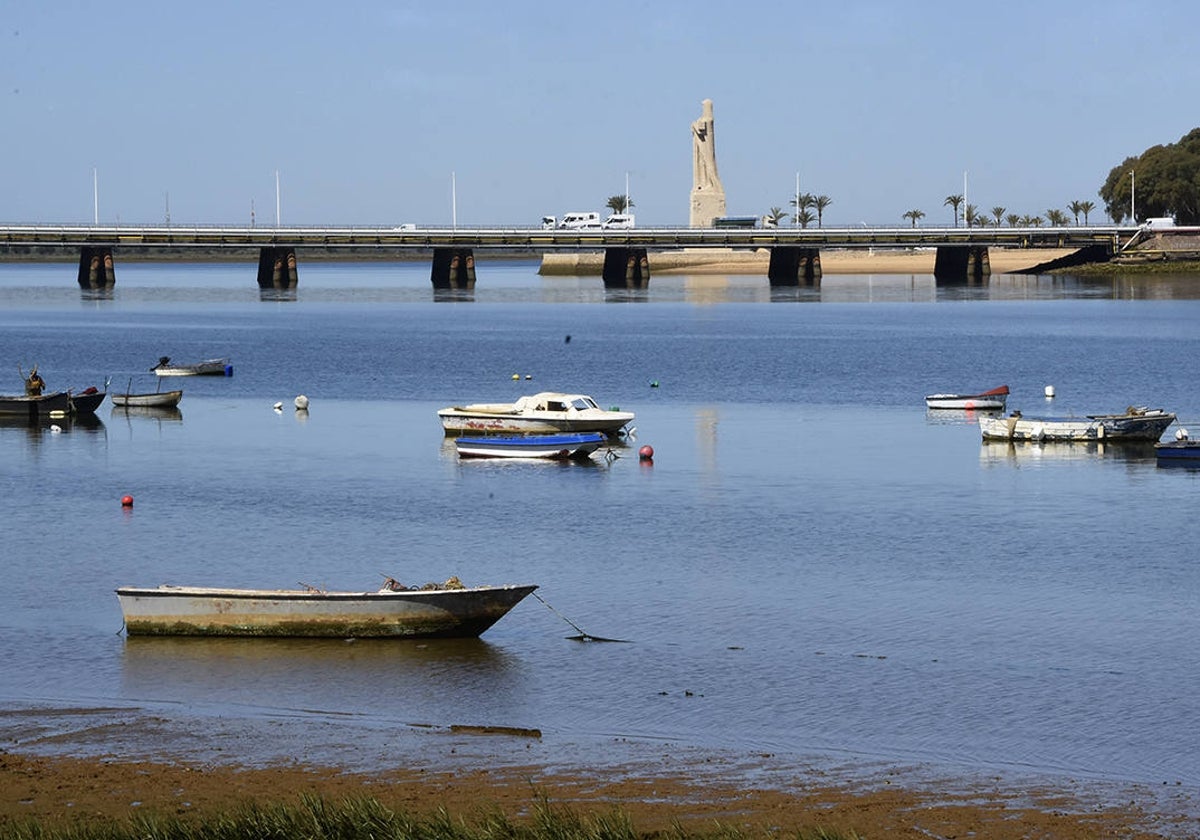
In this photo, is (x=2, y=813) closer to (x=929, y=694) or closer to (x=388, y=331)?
(x=929, y=694)

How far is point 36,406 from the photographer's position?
80062 millimetres

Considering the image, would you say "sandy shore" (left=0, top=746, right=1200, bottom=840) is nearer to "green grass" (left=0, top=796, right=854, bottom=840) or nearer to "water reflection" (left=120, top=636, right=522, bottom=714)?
"green grass" (left=0, top=796, right=854, bottom=840)

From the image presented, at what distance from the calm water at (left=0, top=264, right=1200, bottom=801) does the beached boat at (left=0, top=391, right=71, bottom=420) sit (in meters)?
1.98

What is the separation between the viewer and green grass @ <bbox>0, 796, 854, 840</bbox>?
70.9ft

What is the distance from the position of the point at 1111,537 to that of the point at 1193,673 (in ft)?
51.5

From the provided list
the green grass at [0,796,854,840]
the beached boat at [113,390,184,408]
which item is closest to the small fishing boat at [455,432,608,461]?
the beached boat at [113,390,184,408]

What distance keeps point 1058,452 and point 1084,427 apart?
2.13 metres

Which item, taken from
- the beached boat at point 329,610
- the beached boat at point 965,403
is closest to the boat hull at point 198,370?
the beached boat at point 965,403

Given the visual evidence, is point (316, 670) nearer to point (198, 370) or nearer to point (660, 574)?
point (660, 574)

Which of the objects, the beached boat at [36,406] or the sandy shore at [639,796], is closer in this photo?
the sandy shore at [639,796]

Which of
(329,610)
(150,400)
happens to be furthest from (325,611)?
(150,400)

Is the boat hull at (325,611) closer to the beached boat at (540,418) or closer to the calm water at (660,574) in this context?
the calm water at (660,574)

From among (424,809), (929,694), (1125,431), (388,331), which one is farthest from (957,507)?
(388,331)

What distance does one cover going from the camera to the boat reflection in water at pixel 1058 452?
64.7 metres
